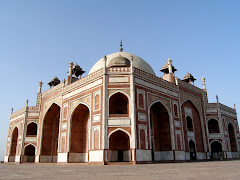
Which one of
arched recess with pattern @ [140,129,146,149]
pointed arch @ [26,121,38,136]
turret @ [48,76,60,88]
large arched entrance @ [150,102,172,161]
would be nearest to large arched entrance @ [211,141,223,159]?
large arched entrance @ [150,102,172,161]

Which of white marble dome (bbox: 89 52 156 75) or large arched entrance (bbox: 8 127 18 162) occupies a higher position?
white marble dome (bbox: 89 52 156 75)

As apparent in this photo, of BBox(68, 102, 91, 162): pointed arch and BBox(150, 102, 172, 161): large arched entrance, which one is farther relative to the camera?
BBox(150, 102, 172, 161): large arched entrance

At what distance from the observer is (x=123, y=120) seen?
52.1 ft

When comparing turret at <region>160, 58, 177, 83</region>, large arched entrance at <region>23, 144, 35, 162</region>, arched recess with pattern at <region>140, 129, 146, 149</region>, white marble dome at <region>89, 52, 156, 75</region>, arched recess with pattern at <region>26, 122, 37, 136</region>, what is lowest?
large arched entrance at <region>23, 144, 35, 162</region>

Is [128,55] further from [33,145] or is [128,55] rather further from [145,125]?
[33,145]

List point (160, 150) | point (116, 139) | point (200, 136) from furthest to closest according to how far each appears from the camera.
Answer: point (200, 136)
point (160, 150)
point (116, 139)

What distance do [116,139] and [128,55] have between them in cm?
1150

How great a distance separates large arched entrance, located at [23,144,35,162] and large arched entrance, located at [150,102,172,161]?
15.9 m

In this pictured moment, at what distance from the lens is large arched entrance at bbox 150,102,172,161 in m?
19.3

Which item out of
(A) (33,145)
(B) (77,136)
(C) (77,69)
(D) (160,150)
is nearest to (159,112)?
(D) (160,150)

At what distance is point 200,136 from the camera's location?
23.7 m

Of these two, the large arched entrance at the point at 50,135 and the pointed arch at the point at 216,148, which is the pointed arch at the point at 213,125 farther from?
the large arched entrance at the point at 50,135

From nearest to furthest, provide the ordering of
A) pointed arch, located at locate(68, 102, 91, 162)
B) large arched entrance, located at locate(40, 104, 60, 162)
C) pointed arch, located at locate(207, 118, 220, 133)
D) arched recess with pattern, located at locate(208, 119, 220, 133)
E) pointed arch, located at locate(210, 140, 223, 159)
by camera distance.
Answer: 1. pointed arch, located at locate(68, 102, 91, 162)
2. large arched entrance, located at locate(40, 104, 60, 162)
3. pointed arch, located at locate(210, 140, 223, 159)
4. pointed arch, located at locate(207, 118, 220, 133)
5. arched recess with pattern, located at locate(208, 119, 220, 133)

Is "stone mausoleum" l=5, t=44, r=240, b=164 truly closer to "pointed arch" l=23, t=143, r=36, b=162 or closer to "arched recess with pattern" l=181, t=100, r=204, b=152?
"arched recess with pattern" l=181, t=100, r=204, b=152
